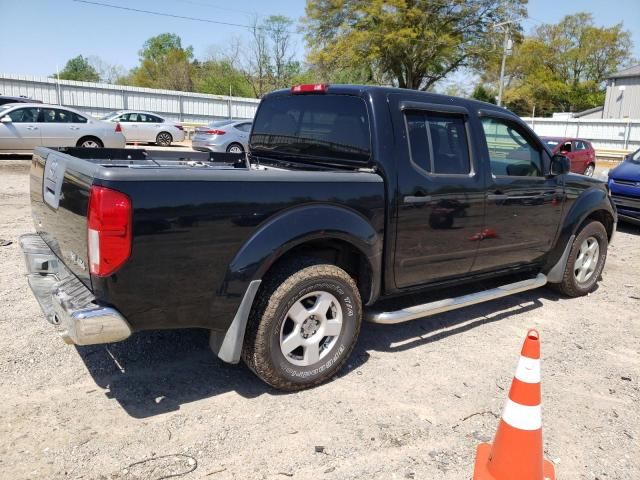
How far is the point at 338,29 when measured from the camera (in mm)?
42531

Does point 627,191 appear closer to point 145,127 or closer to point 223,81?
point 145,127

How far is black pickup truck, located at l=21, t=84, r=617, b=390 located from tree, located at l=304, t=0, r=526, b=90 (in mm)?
37689

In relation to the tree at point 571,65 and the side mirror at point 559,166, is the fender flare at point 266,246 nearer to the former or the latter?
the side mirror at point 559,166

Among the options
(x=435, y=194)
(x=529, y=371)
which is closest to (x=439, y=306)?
(x=435, y=194)

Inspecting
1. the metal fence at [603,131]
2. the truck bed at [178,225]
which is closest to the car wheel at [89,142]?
the truck bed at [178,225]

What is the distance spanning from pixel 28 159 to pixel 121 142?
257 cm

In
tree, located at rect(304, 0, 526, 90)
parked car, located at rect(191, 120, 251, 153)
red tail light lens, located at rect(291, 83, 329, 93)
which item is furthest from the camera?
tree, located at rect(304, 0, 526, 90)

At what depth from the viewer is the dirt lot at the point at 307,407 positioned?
2.75 m

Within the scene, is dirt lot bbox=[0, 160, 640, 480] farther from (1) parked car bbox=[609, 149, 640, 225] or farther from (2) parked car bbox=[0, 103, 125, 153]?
(2) parked car bbox=[0, 103, 125, 153]

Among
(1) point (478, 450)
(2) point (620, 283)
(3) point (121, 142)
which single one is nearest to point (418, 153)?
(1) point (478, 450)

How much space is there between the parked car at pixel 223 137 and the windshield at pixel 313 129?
12.9 metres

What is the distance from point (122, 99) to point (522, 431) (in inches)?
1109

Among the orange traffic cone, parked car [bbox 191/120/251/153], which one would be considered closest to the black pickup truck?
the orange traffic cone

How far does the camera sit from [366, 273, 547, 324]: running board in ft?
12.4
